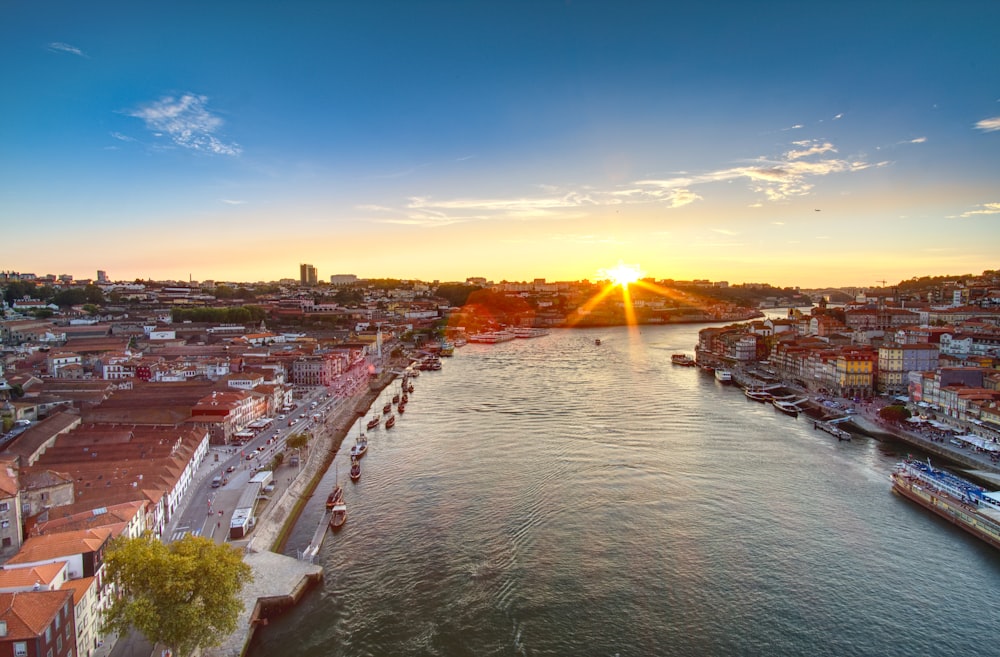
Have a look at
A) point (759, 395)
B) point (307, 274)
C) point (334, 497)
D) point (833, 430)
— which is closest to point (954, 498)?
point (833, 430)

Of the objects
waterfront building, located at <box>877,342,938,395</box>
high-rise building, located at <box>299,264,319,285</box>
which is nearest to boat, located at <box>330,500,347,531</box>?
waterfront building, located at <box>877,342,938,395</box>

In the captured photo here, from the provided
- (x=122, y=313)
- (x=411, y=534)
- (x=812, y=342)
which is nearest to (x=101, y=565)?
(x=411, y=534)

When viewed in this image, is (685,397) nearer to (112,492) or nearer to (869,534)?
(869,534)

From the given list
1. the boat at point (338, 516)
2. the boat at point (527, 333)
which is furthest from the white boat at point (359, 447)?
the boat at point (527, 333)

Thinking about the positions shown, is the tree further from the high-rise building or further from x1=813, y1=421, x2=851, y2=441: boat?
the high-rise building

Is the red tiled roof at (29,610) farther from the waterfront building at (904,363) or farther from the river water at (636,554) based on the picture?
the waterfront building at (904,363)

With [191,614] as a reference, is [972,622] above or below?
below
